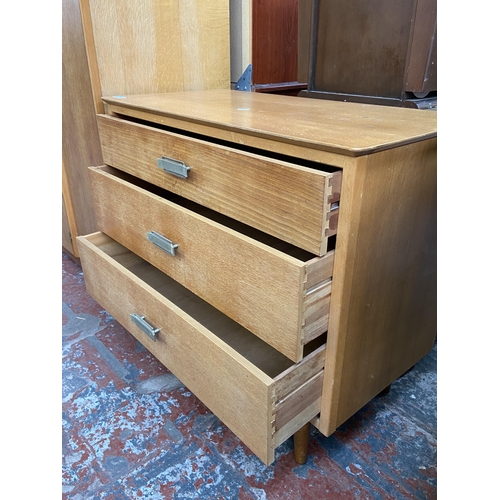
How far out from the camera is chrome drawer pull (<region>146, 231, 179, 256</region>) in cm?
80

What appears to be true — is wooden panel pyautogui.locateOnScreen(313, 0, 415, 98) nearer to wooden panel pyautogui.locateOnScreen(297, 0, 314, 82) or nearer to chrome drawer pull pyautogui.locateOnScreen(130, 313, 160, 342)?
wooden panel pyautogui.locateOnScreen(297, 0, 314, 82)

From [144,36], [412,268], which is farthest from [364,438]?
[144,36]

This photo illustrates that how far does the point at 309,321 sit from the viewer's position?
0.61 metres

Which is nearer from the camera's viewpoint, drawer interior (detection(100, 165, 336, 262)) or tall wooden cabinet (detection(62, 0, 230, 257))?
drawer interior (detection(100, 165, 336, 262))

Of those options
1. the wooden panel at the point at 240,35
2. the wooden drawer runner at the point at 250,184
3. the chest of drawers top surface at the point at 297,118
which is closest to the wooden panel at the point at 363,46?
the chest of drawers top surface at the point at 297,118

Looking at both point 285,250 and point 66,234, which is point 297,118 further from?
Answer: point 66,234

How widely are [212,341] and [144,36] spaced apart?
0.76 m

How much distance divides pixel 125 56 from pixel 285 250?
0.61 meters

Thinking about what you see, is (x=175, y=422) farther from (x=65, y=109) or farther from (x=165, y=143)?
(x=65, y=109)

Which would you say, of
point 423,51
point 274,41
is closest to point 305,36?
point 423,51

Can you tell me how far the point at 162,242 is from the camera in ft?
2.70

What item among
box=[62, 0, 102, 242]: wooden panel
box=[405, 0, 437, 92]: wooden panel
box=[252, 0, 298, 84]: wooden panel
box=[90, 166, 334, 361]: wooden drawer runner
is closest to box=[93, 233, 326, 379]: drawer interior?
box=[90, 166, 334, 361]: wooden drawer runner

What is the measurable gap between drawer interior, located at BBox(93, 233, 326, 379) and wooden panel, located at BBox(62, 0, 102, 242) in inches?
8.3

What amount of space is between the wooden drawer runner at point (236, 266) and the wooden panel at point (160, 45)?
26cm
